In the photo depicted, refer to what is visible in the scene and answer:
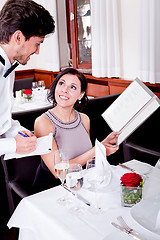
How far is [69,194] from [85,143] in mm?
634

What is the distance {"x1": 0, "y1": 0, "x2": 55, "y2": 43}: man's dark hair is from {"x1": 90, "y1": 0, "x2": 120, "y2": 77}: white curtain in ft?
6.58

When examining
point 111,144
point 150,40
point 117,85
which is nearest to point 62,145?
point 111,144

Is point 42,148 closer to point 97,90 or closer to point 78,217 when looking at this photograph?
point 78,217

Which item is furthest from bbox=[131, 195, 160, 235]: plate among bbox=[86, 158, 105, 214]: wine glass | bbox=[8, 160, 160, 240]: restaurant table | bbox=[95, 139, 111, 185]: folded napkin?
bbox=[95, 139, 111, 185]: folded napkin

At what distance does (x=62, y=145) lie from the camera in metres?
1.93

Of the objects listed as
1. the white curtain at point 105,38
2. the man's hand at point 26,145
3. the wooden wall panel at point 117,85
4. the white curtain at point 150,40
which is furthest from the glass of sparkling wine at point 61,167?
the white curtain at point 105,38

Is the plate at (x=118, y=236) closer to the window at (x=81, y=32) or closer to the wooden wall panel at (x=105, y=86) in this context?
the wooden wall panel at (x=105, y=86)

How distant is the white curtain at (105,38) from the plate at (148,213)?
2452 millimetres

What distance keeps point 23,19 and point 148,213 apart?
3.64 feet

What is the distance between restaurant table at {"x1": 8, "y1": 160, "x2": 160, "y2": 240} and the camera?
1.14 meters

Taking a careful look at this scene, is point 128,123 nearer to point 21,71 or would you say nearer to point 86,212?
point 86,212

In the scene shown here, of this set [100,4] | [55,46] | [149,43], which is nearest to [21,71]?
[55,46]

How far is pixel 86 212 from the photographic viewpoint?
127cm

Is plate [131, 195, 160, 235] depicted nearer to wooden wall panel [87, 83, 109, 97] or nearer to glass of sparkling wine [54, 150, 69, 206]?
glass of sparkling wine [54, 150, 69, 206]
